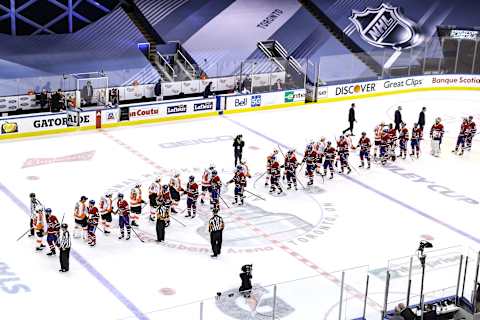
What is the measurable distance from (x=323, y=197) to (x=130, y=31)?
15610mm

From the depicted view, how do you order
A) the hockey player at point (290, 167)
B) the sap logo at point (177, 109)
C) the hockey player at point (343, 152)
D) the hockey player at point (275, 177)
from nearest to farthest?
the hockey player at point (275, 177) → the hockey player at point (290, 167) → the hockey player at point (343, 152) → the sap logo at point (177, 109)

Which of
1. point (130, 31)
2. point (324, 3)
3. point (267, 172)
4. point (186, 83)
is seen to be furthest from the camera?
point (324, 3)

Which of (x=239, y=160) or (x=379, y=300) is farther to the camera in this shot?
(x=239, y=160)

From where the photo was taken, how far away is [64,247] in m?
18.6

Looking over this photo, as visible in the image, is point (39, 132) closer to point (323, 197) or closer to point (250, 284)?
point (323, 197)

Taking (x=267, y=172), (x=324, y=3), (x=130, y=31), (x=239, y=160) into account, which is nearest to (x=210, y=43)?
(x=130, y=31)

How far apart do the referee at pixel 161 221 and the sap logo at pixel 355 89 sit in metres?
15.9

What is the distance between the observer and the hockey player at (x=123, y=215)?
20203 millimetres

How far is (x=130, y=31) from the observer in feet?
122

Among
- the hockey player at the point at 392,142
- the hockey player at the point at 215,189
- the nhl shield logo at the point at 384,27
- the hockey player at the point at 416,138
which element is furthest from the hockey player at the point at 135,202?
the nhl shield logo at the point at 384,27

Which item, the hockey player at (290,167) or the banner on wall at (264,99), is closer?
the hockey player at (290,167)

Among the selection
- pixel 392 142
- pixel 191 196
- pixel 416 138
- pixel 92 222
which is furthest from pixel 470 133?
pixel 92 222

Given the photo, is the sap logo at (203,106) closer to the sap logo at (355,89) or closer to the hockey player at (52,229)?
the sap logo at (355,89)

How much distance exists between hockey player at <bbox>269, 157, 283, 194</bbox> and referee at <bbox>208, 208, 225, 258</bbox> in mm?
4225
